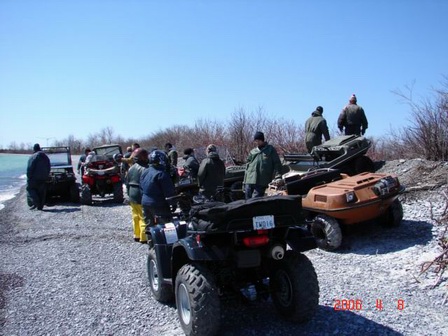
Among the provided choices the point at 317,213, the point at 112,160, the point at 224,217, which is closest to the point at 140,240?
the point at 317,213

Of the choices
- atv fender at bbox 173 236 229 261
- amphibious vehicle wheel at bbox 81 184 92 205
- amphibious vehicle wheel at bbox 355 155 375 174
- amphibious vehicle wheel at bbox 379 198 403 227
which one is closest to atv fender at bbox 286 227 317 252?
atv fender at bbox 173 236 229 261

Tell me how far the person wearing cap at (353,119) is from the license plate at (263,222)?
799 centimetres

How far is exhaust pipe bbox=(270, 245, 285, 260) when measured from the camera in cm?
392

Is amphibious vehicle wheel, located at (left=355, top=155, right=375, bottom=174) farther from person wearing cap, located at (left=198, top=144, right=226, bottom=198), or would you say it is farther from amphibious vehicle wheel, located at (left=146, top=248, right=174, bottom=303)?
amphibious vehicle wheel, located at (left=146, top=248, right=174, bottom=303)

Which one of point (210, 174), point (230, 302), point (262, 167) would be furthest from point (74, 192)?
point (230, 302)

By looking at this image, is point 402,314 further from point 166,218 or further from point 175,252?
point 166,218

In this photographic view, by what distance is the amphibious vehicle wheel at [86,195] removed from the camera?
1348 centimetres

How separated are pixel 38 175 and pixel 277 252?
10.4 metres

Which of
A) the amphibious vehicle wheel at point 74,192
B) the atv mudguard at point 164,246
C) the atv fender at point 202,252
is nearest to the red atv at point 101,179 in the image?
the amphibious vehicle wheel at point 74,192

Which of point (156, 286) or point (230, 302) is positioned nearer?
point (230, 302)

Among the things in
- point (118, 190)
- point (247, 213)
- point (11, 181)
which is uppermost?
point (247, 213)

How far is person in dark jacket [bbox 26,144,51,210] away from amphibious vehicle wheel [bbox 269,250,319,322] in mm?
10106

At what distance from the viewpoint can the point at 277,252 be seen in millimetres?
3934

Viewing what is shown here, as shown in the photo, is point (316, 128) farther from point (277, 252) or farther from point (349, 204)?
point (277, 252)
